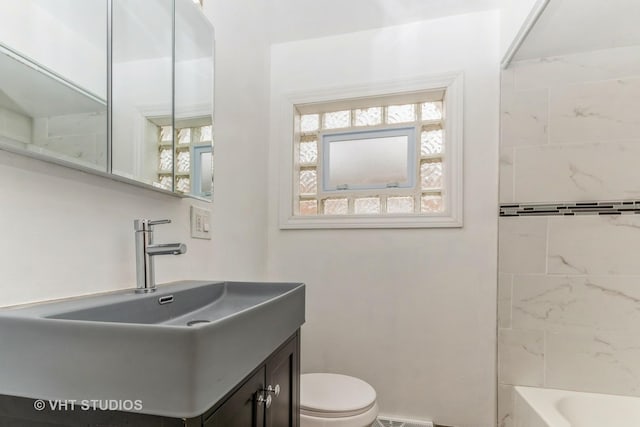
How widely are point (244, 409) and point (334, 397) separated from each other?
84cm

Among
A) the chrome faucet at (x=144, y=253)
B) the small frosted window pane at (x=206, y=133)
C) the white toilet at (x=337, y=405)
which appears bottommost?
the white toilet at (x=337, y=405)

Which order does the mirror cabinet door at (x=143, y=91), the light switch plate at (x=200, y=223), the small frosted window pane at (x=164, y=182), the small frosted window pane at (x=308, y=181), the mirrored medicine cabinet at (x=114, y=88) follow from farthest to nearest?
the small frosted window pane at (x=308, y=181), the light switch plate at (x=200, y=223), the small frosted window pane at (x=164, y=182), the mirror cabinet door at (x=143, y=91), the mirrored medicine cabinet at (x=114, y=88)

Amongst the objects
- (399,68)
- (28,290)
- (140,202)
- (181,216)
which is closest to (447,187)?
(399,68)

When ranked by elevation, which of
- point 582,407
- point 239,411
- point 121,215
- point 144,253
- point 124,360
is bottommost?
point 582,407

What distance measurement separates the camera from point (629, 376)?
158cm

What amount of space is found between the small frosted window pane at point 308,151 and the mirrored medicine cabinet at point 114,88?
927 mm

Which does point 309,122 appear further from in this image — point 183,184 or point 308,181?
point 183,184

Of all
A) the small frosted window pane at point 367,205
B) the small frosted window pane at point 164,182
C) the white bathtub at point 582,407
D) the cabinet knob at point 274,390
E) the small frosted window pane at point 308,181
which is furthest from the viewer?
the small frosted window pane at point 308,181

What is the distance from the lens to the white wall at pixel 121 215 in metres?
0.67

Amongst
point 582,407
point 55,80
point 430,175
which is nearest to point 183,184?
point 55,80

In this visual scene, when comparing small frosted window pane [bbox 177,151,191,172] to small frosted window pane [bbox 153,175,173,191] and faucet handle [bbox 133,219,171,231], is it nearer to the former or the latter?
small frosted window pane [bbox 153,175,173,191]

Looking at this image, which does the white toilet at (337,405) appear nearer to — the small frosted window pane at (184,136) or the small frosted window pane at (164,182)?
the small frosted window pane at (164,182)

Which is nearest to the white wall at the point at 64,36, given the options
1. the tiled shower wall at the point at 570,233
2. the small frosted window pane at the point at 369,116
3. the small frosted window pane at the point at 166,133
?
the small frosted window pane at the point at 166,133

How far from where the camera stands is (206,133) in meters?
1.28
